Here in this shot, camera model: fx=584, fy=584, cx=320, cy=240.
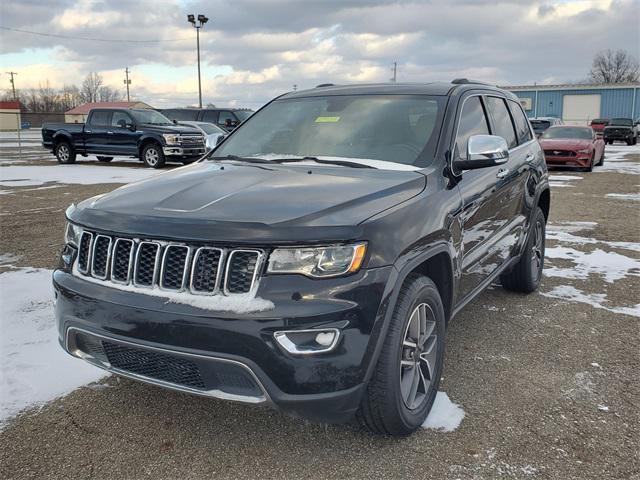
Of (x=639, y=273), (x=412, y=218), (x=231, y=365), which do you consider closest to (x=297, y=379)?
(x=231, y=365)

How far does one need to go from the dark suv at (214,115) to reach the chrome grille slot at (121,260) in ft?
63.7

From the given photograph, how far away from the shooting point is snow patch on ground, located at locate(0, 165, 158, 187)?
13758 millimetres

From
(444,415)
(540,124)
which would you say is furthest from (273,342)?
(540,124)

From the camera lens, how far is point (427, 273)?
316cm

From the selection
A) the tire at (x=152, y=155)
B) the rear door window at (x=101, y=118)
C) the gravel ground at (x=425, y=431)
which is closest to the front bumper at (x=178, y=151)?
the tire at (x=152, y=155)

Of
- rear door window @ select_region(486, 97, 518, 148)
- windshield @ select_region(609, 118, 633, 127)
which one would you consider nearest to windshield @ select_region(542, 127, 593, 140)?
rear door window @ select_region(486, 97, 518, 148)

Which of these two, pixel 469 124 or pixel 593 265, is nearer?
pixel 469 124

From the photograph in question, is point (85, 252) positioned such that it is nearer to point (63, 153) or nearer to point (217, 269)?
point (217, 269)

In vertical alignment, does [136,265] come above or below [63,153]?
below

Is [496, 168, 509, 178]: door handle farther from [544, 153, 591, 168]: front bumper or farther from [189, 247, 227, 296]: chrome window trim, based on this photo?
[544, 153, 591, 168]: front bumper

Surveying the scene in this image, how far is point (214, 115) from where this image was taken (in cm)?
2244

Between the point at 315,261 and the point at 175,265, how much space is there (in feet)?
1.99

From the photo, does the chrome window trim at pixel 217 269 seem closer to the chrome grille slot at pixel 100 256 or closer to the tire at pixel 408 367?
the chrome grille slot at pixel 100 256

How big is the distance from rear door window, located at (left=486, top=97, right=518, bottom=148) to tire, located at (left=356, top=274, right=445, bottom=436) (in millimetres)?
2071
